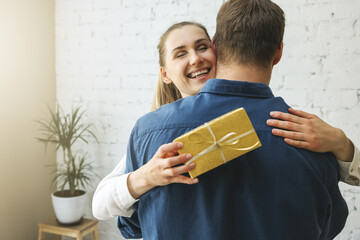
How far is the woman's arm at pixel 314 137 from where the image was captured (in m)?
0.77

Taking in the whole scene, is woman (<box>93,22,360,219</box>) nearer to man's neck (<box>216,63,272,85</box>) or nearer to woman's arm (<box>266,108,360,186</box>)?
woman's arm (<box>266,108,360,186</box>)

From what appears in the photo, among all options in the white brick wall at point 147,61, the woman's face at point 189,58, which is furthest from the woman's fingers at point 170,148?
the white brick wall at point 147,61

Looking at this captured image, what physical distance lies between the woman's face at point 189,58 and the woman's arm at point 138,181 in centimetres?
50

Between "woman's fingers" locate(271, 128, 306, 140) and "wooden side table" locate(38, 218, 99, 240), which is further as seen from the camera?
"wooden side table" locate(38, 218, 99, 240)

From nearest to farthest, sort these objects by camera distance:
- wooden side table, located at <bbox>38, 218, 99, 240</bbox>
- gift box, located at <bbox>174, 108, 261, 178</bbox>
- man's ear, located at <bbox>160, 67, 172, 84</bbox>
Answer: gift box, located at <bbox>174, 108, 261, 178</bbox> < man's ear, located at <bbox>160, 67, 172, 84</bbox> < wooden side table, located at <bbox>38, 218, 99, 240</bbox>

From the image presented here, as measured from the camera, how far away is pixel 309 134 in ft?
2.60

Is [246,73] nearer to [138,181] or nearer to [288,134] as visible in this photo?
[288,134]

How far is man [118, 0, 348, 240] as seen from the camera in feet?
2.42

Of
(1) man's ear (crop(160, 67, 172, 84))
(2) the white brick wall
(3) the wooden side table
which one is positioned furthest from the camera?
(3) the wooden side table

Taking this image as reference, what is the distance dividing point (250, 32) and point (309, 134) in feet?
0.97

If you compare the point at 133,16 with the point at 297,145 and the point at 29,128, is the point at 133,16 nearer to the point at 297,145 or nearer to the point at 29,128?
the point at 29,128

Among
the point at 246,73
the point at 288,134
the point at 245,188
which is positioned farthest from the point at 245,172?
the point at 246,73

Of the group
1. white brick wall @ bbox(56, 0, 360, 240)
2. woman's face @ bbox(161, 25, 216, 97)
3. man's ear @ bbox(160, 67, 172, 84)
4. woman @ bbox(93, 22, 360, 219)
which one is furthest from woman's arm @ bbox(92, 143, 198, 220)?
white brick wall @ bbox(56, 0, 360, 240)

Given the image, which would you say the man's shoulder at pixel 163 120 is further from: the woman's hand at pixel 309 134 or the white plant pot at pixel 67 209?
the white plant pot at pixel 67 209
